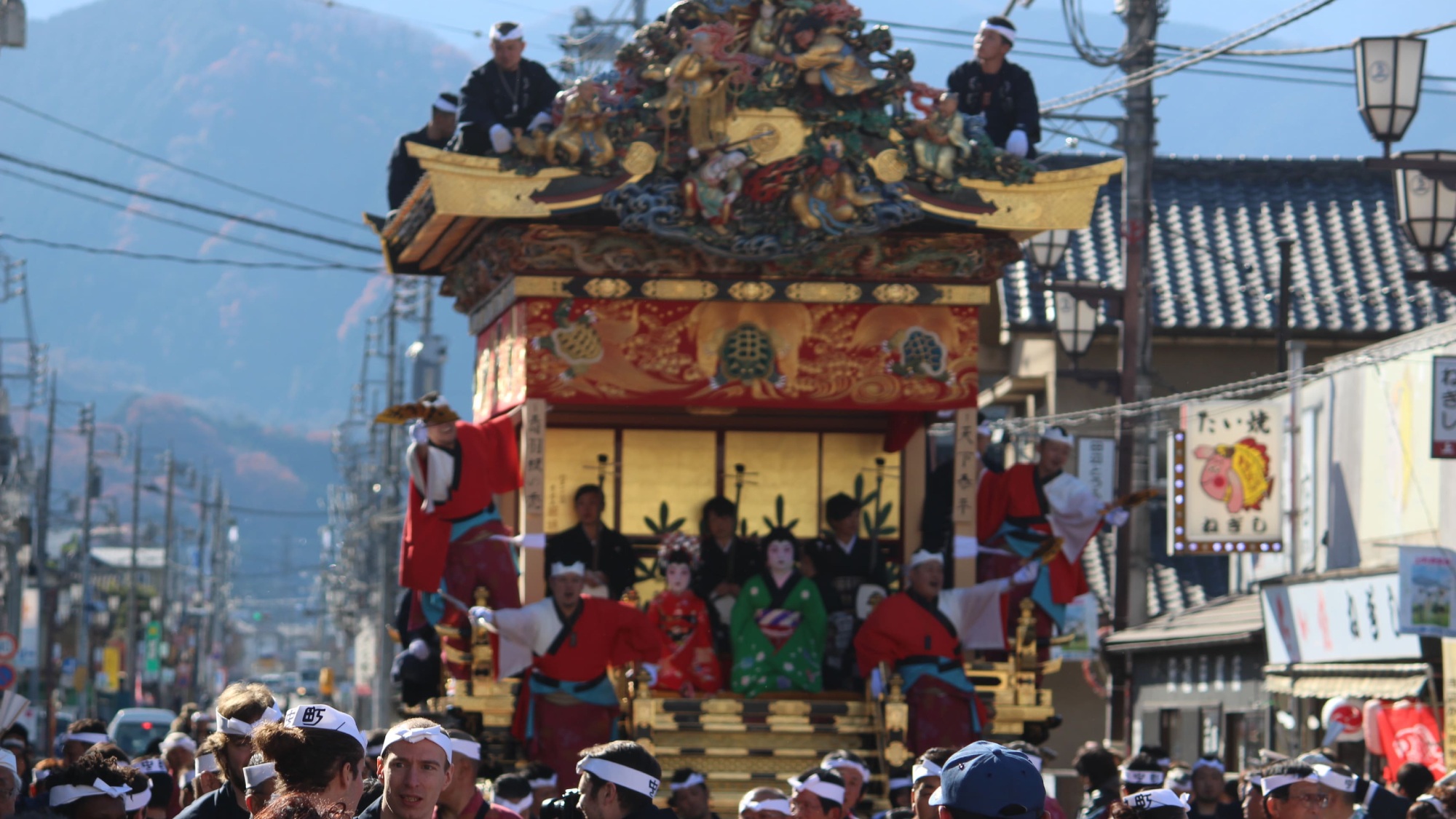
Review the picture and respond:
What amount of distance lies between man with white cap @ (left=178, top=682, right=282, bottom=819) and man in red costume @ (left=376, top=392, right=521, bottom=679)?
5.84 meters

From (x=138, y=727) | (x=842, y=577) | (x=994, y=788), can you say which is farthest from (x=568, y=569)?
(x=138, y=727)

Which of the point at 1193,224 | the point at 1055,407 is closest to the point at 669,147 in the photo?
the point at 1055,407

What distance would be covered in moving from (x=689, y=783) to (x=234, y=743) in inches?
167

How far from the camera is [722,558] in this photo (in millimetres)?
14125

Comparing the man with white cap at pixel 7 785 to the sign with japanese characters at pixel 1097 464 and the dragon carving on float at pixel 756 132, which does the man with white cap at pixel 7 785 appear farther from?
the sign with japanese characters at pixel 1097 464

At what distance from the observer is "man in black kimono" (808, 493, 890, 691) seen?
13.7 m

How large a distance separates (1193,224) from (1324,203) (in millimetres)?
1946

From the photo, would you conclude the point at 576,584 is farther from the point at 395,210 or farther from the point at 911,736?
the point at 395,210

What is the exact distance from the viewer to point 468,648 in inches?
470

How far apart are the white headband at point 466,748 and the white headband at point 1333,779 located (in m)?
2.77

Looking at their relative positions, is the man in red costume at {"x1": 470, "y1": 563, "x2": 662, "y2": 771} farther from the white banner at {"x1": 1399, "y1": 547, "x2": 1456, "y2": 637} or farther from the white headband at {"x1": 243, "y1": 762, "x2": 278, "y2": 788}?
the white banner at {"x1": 1399, "y1": 547, "x2": 1456, "y2": 637}

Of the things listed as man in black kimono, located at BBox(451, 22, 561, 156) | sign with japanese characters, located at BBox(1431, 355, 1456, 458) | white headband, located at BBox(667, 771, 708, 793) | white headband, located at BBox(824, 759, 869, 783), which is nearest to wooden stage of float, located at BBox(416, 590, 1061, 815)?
white headband, located at BBox(667, 771, 708, 793)

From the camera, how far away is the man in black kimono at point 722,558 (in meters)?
13.9

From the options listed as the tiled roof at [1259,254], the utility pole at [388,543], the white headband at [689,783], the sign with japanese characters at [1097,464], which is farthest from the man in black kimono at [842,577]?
the utility pole at [388,543]
